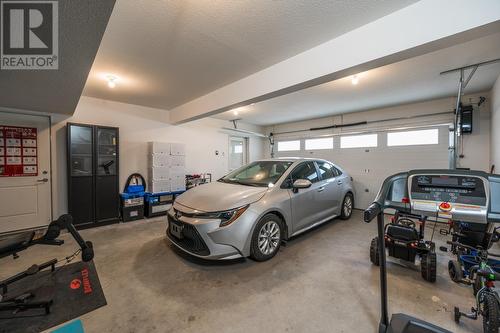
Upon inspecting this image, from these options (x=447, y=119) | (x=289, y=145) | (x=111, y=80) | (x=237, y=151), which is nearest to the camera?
(x=111, y=80)

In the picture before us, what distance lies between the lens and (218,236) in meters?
2.32

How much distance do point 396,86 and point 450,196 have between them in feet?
10.9

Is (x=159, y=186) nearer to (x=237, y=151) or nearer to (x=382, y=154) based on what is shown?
(x=237, y=151)

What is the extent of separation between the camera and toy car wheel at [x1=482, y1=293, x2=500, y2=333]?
1.40 m

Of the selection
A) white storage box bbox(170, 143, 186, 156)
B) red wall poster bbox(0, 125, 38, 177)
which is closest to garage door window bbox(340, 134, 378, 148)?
white storage box bbox(170, 143, 186, 156)

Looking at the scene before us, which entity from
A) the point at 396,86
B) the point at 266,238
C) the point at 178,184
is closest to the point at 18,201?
the point at 178,184

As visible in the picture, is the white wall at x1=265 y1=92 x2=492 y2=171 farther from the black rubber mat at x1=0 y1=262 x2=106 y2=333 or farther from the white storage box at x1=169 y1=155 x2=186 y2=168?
the black rubber mat at x1=0 y1=262 x2=106 y2=333

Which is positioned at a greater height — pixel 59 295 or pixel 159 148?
pixel 159 148

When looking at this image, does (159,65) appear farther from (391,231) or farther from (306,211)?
(391,231)

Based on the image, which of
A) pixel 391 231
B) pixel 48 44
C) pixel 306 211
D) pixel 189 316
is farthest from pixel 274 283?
pixel 48 44

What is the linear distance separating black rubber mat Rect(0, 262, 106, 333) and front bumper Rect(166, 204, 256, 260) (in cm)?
95

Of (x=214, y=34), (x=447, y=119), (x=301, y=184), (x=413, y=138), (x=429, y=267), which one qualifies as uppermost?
(x=214, y=34)

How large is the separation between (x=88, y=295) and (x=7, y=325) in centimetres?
51

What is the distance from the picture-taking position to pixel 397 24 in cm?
186
